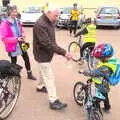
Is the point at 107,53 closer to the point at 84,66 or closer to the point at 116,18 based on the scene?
the point at 84,66

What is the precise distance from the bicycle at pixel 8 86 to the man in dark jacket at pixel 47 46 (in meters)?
0.61

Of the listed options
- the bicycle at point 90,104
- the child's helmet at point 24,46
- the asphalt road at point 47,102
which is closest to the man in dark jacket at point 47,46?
the asphalt road at point 47,102

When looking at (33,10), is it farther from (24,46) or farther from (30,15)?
(24,46)

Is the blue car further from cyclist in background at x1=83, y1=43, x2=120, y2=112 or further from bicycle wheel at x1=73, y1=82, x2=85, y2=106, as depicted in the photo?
cyclist in background at x1=83, y1=43, x2=120, y2=112

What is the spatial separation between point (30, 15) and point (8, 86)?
20.6 metres

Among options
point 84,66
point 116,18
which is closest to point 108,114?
point 84,66

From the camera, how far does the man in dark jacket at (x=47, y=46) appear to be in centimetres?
709

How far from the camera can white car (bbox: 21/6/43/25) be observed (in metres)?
26.6

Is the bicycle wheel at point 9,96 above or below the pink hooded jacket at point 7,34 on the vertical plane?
below

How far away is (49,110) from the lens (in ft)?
24.3

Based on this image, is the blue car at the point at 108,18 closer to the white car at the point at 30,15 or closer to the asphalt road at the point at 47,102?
the white car at the point at 30,15

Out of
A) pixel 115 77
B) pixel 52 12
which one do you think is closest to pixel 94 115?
pixel 115 77

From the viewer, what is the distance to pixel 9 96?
22.5 ft

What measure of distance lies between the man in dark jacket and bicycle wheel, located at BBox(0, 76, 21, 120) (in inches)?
24.2
